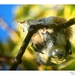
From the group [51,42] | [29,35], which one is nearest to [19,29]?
[29,35]

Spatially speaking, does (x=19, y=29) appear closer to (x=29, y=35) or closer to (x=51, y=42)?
(x=29, y=35)

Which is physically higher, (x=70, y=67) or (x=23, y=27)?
(x=23, y=27)
